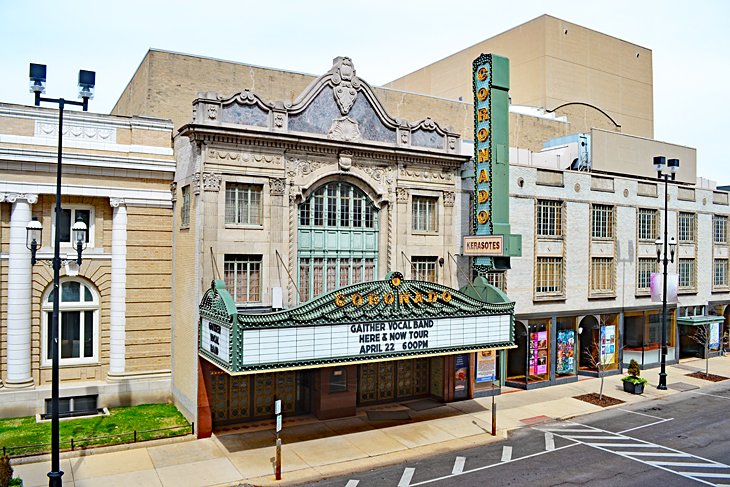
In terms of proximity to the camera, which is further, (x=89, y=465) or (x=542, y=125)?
(x=542, y=125)

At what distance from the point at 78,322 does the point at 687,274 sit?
126ft

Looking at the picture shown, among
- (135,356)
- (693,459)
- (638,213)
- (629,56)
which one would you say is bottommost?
(693,459)

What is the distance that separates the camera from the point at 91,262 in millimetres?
27266

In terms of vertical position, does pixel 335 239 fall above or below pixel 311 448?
above

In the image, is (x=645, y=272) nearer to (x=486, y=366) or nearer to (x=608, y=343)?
(x=608, y=343)

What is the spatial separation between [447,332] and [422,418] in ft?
15.1

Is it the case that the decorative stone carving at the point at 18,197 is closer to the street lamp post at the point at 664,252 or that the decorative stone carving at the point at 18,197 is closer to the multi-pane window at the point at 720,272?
the street lamp post at the point at 664,252

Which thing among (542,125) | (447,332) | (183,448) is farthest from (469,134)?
(183,448)

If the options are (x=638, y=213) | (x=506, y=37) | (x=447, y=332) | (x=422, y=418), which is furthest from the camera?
(x=506, y=37)

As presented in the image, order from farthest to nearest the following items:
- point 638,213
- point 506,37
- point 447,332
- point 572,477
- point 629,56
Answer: point 629,56, point 506,37, point 638,213, point 447,332, point 572,477

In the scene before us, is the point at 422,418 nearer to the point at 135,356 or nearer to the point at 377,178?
the point at 377,178

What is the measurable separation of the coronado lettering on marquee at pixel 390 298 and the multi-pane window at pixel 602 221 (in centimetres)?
1522

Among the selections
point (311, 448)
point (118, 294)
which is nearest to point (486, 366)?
point (311, 448)

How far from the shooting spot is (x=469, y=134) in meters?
40.2
